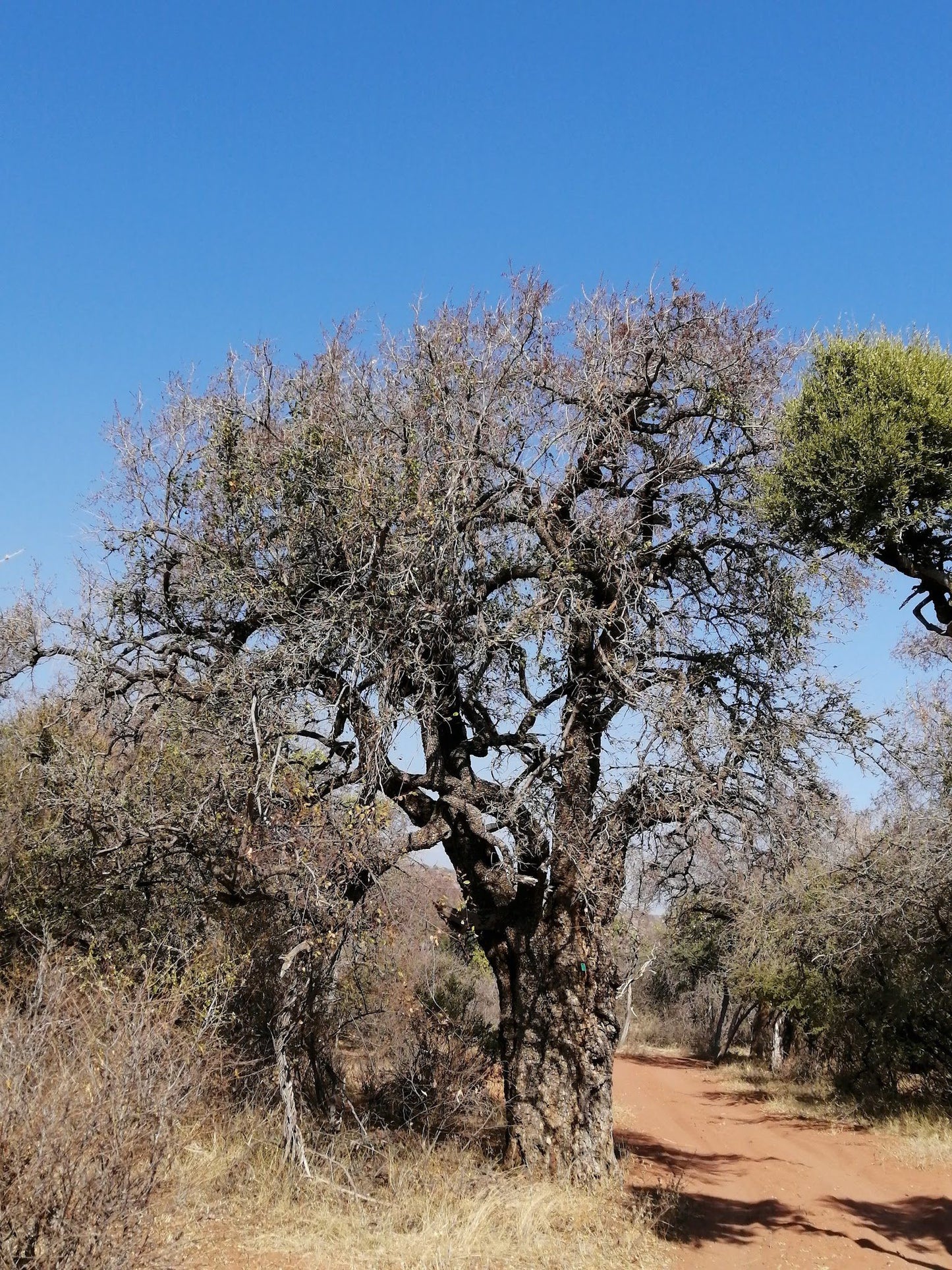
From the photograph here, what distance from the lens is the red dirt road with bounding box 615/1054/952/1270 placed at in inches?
340

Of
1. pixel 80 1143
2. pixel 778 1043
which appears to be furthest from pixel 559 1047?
pixel 778 1043

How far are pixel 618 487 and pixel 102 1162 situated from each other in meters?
8.06

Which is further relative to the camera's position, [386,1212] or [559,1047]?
[559,1047]

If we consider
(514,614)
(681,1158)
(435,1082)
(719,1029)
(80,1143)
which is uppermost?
(514,614)

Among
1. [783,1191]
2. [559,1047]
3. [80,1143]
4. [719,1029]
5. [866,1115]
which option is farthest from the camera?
[719,1029]

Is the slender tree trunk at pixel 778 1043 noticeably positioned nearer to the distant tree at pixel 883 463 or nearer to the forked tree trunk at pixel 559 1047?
the forked tree trunk at pixel 559 1047

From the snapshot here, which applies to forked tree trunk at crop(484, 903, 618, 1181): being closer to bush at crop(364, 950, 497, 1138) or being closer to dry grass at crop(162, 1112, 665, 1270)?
dry grass at crop(162, 1112, 665, 1270)

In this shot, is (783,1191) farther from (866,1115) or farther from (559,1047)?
(866,1115)

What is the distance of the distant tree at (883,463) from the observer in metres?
8.08

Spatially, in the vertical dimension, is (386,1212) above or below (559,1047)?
below

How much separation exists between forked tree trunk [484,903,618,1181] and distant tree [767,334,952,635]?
183 inches

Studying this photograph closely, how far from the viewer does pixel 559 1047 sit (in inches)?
387

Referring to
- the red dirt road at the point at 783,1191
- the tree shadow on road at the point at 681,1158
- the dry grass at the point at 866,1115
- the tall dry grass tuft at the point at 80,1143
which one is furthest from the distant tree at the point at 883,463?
the dry grass at the point at 866,1115

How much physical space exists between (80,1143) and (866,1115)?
610 inches
